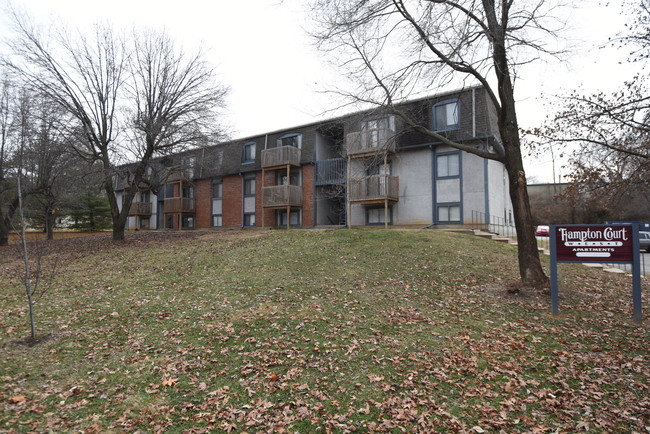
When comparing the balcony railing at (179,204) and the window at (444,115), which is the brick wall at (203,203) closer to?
the balcony railing at (179,204)

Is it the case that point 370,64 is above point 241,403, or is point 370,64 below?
above

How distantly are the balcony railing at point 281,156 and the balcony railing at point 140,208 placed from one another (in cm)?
1631

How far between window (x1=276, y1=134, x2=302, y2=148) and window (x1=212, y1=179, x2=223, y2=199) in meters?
6.91

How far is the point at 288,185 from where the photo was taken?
24438 millimetres

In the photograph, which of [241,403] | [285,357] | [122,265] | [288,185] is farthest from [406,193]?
[241,403]

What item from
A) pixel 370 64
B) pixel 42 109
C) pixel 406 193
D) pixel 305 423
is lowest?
pixel 305 423

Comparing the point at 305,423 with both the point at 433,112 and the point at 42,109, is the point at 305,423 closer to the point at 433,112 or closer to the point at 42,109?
the point at 433,112

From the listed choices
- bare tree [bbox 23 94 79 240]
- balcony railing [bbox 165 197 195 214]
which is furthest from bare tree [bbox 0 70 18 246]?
balcony railing [bbox 165 197 195 214]

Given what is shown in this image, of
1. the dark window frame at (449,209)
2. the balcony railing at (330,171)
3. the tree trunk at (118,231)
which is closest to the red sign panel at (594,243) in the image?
the dark window frame at (449,209)

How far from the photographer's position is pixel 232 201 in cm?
2895

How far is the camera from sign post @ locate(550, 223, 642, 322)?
730 centimetres

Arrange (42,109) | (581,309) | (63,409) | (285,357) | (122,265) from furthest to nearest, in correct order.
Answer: (42,109) < (122,265) < (581,309) < (285,357) < (63,409)

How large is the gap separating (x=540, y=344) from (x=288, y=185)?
1962cm

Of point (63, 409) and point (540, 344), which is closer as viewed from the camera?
point (63, 409)
